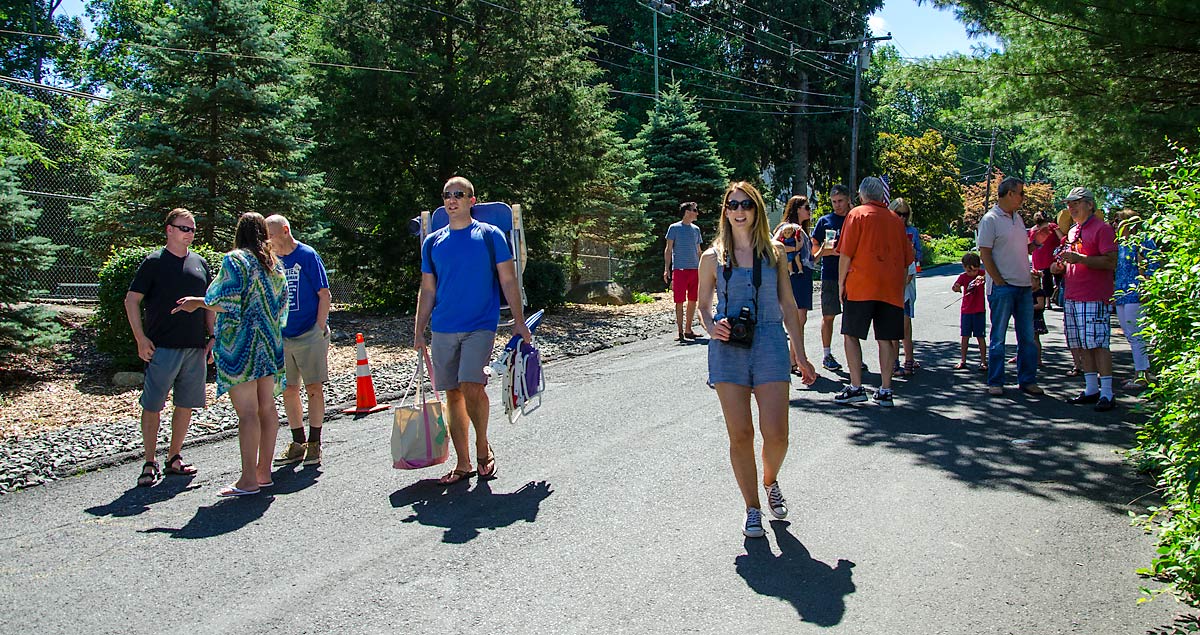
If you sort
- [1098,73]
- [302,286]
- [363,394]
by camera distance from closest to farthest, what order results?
[302,286] → [363,394] → [1098,73]

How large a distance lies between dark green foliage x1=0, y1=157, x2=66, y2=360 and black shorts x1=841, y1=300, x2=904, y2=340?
9466 millimetres

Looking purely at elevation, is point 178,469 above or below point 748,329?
below

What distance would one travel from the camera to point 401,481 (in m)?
6.41

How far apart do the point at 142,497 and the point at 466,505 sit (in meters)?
2.27

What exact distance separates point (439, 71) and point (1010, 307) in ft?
41.3

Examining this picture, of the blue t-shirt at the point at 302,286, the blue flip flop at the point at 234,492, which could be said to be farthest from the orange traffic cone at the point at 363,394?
the blue flip flop at the point at 234,492

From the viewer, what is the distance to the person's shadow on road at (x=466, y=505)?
17.6ft

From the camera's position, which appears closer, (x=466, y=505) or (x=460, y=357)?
(x=466, y=505)

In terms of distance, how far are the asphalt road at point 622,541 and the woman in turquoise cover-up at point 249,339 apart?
1.13ft

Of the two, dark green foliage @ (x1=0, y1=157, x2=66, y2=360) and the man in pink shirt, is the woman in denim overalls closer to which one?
the man in pink shirt

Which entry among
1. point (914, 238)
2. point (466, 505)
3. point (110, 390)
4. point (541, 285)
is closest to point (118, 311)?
point (110, 390)

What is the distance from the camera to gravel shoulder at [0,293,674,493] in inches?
291

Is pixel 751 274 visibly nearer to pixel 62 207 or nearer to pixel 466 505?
pixel 466 505

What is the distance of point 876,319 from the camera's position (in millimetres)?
8359
